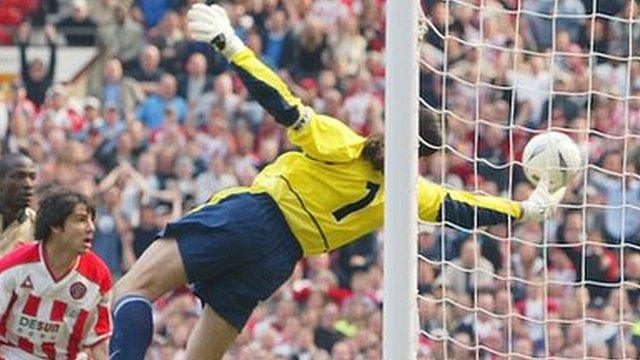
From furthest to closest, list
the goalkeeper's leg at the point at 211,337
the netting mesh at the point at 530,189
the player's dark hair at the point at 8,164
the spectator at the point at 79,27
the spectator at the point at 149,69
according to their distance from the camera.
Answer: the spectator at the point at 79,27
the spectator at the point at 149,69
the netting mesh at the point at 530,189
the player's dark hair at the point at 8,164
the goalkeeper's leg at the point at 211,337

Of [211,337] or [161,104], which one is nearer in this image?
[211,337]

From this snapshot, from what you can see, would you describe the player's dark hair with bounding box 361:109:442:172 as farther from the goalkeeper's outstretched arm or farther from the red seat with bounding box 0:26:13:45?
the red seat with bounding box 0:26:13:45

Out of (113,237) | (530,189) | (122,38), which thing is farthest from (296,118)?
(122,38)

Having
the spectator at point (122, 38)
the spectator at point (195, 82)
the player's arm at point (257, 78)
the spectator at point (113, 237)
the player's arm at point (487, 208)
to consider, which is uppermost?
the player's arm at point (257, 78)

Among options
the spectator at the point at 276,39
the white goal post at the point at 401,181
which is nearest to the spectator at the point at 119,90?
the spectator at the point at 276,39

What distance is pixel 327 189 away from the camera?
33.5ft

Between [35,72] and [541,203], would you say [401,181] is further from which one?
[35,72]

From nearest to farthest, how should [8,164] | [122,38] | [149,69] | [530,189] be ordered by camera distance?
[8,164], [530,189], [149,69], [122,38]

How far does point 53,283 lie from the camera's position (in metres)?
10.0

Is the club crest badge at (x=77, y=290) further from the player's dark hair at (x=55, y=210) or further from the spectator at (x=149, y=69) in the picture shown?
the spectator at (x=149, y=69)

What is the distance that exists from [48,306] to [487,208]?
2.03 meters

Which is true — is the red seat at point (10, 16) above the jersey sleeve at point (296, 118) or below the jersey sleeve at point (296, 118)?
below

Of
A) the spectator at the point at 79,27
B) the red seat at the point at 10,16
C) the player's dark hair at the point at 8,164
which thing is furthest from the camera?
the red seat at the point at 10,16

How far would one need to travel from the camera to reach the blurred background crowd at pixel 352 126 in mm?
15281
